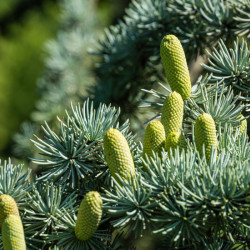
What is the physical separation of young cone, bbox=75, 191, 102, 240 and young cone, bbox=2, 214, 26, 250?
69mm

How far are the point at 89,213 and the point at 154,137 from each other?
13 centimetres

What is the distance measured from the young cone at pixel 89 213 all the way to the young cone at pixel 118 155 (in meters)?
0.05

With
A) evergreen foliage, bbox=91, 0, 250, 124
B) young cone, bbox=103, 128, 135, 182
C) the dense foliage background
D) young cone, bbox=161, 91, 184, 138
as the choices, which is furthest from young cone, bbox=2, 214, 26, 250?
the dense foliage background

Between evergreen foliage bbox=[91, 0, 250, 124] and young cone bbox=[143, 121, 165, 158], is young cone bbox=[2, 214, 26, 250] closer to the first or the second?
young cone bbox=[143, 121, 165, 158]

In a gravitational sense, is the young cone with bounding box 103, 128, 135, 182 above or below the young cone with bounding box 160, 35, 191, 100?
below

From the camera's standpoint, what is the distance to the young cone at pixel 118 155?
506 millimetres

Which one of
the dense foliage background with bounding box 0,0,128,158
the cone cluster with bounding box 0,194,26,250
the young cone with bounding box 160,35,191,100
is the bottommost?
the dense foliage background with bounding box 0,0,128,158

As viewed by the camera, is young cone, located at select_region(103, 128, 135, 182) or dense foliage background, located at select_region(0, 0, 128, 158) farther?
dense foliage background, located at select_region(0, 0, 128, 158)

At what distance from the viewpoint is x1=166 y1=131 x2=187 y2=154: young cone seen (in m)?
0.53

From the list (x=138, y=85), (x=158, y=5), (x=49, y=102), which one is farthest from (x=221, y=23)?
(x=49, y=102)

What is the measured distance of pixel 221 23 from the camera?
0.93 m

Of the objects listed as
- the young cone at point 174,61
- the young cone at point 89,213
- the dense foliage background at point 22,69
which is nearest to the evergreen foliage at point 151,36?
the young cone at point 174,61

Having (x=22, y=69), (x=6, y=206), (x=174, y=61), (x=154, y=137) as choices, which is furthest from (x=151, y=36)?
(x=22, y=69)

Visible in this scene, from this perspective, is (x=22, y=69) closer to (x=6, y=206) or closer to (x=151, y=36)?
(x=151, y=36)
